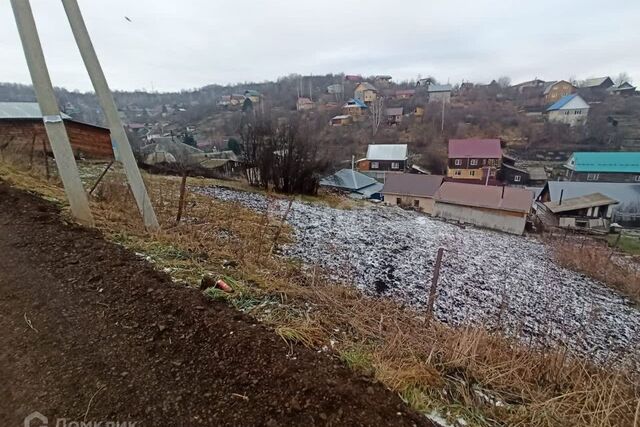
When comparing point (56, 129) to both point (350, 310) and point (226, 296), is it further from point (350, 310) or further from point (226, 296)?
point (350, 310)

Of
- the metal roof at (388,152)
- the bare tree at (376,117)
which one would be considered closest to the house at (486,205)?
the metal roof at (388,152)

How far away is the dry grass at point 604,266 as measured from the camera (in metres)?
10.5

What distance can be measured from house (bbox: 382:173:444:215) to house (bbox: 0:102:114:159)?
19.9 m

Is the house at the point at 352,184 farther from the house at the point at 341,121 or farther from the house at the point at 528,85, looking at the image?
the house at the point at 528,85

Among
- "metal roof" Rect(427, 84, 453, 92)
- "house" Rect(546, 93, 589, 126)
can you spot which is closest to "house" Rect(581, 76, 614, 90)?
"house" Rect(546, 93, 589, 126)

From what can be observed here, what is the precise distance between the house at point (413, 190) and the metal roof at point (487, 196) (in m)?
1.44

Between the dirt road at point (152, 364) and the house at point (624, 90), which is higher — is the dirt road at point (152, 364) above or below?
below

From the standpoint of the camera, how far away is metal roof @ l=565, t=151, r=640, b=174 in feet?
106

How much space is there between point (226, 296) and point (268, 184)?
16.8 meters

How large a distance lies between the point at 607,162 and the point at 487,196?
79.7 ft

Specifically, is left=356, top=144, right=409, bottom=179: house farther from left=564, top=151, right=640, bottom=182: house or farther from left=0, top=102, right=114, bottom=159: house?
left=0, top=102, right=114, bottom=159: house

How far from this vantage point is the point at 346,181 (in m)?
27.6

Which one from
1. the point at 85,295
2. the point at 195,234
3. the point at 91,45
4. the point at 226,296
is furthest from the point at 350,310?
the point at 91,45

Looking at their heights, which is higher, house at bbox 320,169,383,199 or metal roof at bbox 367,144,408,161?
metal roof at bbox 367,144,408,161
